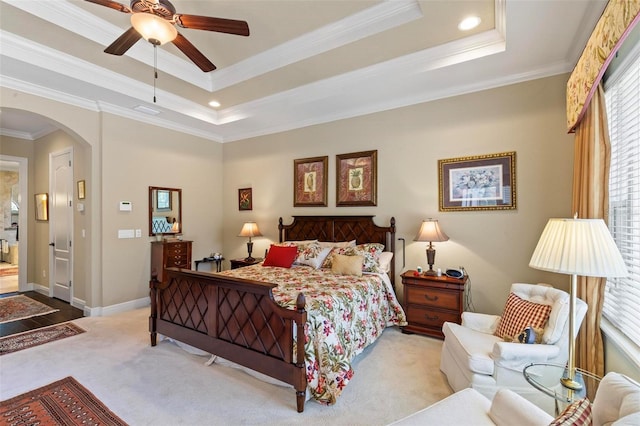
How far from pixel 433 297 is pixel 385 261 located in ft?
2.47

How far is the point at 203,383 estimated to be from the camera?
255cm

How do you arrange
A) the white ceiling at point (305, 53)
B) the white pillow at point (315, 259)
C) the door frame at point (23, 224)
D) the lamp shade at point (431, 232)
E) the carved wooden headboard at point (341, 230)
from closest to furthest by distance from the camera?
the white ceiling at point (305, 53)
the lamp shade at point (431, 232)
the white pillow at point (315, 259)
the carved wooden headboard at point (341, 230)
the door frame at point (23, 224)

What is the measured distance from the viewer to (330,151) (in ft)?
15.8

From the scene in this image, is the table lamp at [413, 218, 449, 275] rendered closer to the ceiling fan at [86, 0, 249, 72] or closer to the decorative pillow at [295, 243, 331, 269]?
the decorative pillow at [295, 243, 331, 269]

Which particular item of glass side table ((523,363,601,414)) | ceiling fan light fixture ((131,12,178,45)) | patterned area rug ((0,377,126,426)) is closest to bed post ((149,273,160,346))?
patterned area rug ((0,377,126,426))

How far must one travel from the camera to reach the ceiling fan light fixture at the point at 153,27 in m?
2.17

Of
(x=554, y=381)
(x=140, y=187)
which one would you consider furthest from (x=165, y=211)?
(x=554, y=381)

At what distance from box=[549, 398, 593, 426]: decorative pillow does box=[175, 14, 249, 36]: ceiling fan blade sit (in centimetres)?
286

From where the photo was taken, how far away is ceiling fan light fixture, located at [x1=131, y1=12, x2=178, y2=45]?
2.17 meters

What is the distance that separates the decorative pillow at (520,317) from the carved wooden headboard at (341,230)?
172 cm

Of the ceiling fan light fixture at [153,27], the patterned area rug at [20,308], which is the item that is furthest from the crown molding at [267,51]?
the patterned area rug at [20,308]

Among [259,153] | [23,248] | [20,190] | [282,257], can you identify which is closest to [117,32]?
[259,153]

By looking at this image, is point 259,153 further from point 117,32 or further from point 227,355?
point 227,355

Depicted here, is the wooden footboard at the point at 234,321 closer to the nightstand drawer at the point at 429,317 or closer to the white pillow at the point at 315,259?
the white pillow at the point at 315,259
